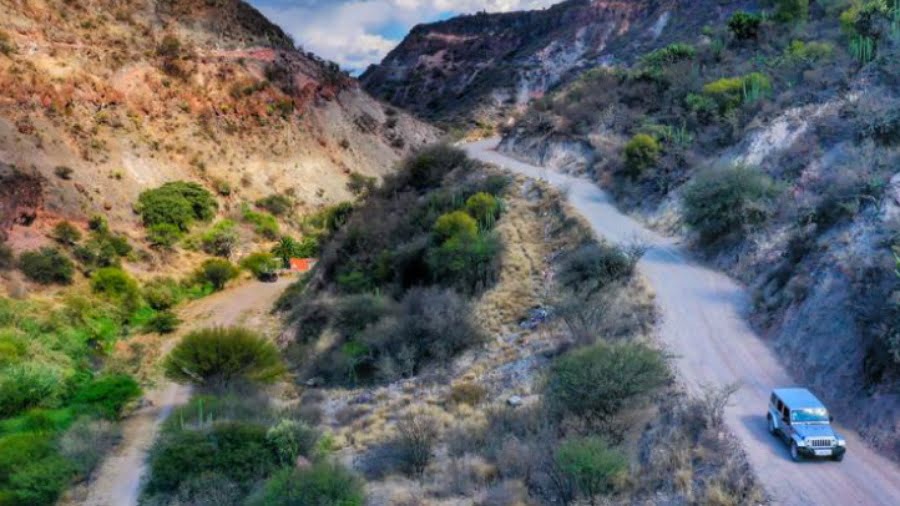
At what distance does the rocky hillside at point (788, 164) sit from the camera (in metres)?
14.1

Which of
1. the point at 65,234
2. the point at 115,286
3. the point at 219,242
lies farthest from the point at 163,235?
the point at 115,286

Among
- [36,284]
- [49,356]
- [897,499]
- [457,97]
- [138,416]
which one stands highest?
[457,97]

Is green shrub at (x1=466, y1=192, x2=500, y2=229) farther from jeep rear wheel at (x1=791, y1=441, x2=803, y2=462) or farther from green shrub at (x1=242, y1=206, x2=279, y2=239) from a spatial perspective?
green shrub at (x1=242, y1=206, x2=279, y2=239)

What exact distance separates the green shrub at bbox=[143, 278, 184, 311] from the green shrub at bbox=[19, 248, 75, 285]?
4.00 meters

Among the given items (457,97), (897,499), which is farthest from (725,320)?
(457,97)

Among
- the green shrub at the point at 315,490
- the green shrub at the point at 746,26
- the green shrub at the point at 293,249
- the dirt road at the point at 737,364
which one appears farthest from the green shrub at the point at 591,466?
the green shrub at the point at 293,249

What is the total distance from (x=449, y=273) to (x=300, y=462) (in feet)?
38.7

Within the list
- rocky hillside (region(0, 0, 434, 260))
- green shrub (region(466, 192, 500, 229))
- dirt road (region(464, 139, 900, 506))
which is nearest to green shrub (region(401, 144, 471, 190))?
green shrub (region(466, 192, 500, 229))

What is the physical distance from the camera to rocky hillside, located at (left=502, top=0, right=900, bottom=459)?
14.1 meters

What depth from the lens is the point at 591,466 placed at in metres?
11.7

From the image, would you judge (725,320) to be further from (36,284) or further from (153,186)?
(153,186)

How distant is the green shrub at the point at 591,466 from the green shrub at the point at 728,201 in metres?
12.1

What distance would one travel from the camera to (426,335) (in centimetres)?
2283

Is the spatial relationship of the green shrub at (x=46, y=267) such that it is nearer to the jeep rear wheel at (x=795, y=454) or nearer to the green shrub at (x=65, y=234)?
the green shrub at (x=65, y=234)
